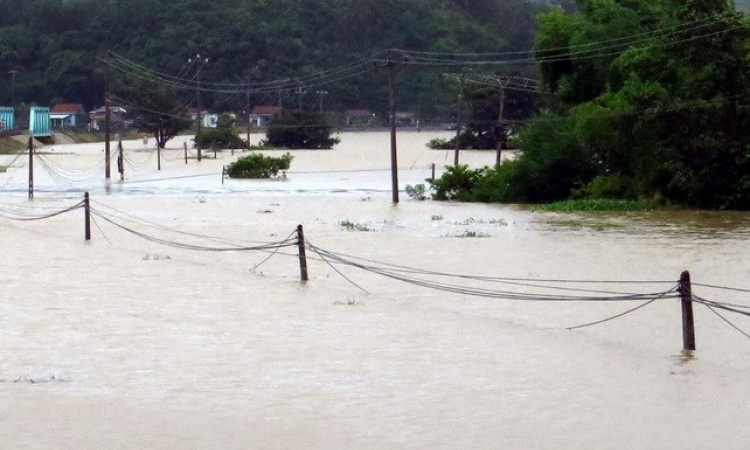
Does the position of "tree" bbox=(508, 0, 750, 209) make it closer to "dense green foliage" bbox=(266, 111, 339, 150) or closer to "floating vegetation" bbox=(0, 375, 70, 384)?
"floating vegetation" bbox=(0, 375, 70, 384)

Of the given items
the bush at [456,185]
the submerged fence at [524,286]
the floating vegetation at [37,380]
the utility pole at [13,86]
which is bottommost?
the floating vegetation at [37,380]

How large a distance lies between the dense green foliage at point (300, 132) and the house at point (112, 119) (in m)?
17.9

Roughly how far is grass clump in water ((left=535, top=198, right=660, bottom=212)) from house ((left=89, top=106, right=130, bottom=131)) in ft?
240

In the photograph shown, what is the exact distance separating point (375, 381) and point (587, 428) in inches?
94.8

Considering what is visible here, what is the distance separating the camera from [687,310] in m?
11.9

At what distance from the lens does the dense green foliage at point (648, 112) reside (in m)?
33.1

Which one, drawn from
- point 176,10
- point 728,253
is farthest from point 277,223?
point 176,10

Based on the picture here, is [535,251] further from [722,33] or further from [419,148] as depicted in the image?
[419,148]

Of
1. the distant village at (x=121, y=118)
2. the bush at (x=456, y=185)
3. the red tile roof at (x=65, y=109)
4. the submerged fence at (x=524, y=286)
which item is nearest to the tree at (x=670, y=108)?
the bush at (x=456, y=185)

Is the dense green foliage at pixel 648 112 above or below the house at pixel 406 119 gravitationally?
below

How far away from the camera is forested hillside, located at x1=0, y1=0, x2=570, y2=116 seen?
362 feet

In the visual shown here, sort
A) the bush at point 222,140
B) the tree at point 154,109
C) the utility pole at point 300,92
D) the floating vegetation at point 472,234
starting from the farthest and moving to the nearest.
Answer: the utility pole at point 300,92, the tree at point 154,109, the bush at point 222,140, the floating vegetation at point 472,234

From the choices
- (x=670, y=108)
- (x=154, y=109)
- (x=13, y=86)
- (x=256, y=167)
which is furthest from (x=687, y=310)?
(x=13, y=86)

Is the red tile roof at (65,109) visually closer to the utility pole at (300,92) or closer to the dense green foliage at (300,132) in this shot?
the utility pole at (300,92)
